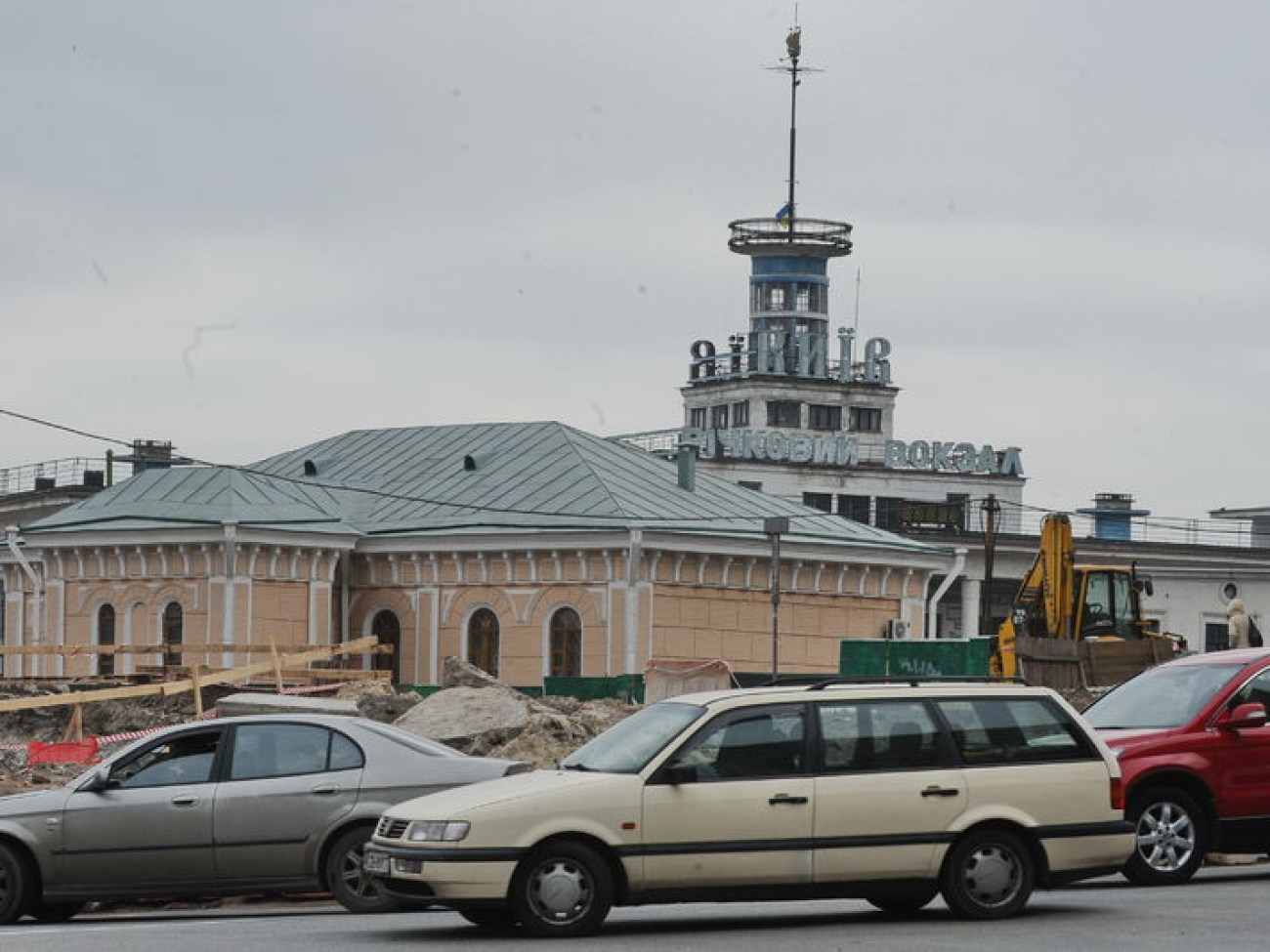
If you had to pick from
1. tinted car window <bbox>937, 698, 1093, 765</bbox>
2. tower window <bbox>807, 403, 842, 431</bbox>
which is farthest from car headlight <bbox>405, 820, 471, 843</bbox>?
tower window <bbox>807, 403, 842, 431</bbox>

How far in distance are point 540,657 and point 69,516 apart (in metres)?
13.7

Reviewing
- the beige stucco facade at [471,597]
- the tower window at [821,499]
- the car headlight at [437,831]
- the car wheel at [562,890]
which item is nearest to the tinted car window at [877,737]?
the car wheel at [562,890]

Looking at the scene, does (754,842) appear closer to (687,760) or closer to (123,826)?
(687,760)

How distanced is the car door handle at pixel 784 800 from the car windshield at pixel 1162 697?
4.64m

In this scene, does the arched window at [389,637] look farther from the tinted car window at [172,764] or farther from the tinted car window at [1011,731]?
the tinted car window at [1011,731]

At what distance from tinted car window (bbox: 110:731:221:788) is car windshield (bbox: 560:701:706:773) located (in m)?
2.90

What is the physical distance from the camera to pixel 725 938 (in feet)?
50.7

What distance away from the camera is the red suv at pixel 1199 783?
1892 centimetres

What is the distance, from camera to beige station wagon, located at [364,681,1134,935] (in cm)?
1548

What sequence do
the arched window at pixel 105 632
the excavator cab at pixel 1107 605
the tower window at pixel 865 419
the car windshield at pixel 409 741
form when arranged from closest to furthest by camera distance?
the car windshield at pixel 409 741
the excavator cab at pixel 1107 605
the arched window at pixel 105 632
the tower window at pixel 865 419

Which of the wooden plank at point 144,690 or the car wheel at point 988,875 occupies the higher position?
the wooden plank at point 144,690

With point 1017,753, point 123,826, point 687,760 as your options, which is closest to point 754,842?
point 687,760

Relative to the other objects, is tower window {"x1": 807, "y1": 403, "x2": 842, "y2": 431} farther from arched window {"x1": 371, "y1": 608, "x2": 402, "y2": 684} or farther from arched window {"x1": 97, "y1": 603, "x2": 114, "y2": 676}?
arched window {"x1": 97, "y1": 603, "x2": 114, "y2": 676}

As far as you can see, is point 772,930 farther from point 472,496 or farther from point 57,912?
point 472,496
